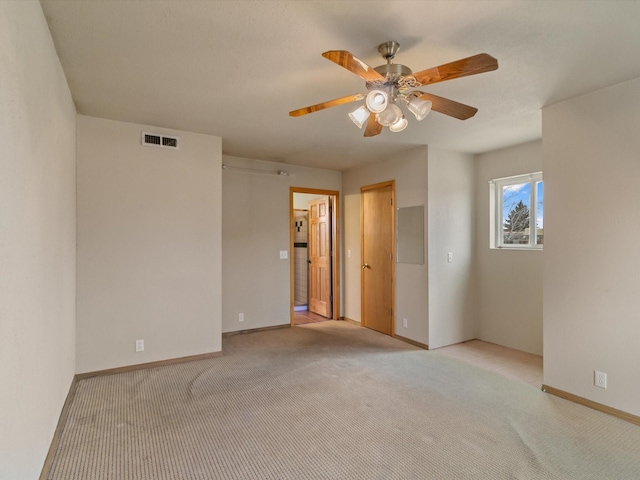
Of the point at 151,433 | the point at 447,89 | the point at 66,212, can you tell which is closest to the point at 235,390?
the point at 151,433

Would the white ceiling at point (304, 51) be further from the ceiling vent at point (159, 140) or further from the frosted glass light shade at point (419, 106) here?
the frosted glass light shade at point (419, 106)

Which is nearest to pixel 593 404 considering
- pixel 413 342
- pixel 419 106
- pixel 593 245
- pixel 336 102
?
pixel 593 245

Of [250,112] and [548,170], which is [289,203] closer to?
[250,112]

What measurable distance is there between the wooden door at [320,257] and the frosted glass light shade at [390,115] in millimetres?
3931

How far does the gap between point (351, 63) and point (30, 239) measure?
5.81ft

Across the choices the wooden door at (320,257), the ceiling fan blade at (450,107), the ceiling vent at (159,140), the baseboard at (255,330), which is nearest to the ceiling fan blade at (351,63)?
the ceiling fan blade at (450,107)

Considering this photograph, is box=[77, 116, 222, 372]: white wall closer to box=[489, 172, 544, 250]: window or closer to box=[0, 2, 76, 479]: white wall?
box=[0, 2, 76, 479]: white wall

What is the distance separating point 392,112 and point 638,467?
8.34ft

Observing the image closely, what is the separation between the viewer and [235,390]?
307 centimetres

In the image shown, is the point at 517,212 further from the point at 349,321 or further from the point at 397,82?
the point at 397,82

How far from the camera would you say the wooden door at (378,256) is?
4855mm

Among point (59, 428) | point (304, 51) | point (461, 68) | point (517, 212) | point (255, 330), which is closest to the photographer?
point (461, 68)

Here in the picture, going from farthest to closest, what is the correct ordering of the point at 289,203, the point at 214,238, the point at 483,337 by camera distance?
the point at 289,203, the point at 483,337, the point at 214,238

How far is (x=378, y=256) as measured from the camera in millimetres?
5094
